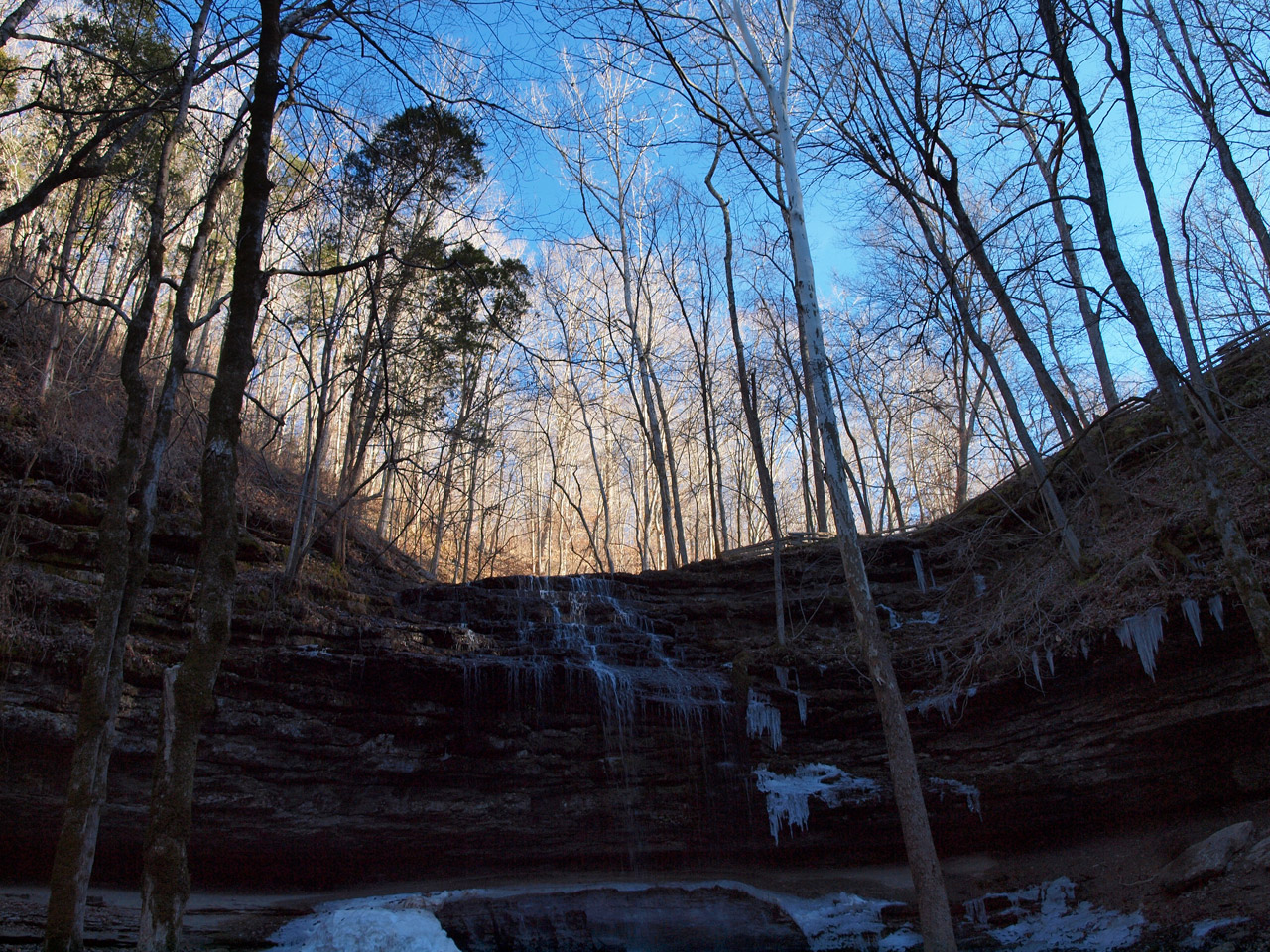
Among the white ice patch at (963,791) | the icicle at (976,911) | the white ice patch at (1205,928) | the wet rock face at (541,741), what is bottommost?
the icicle at (976,911)

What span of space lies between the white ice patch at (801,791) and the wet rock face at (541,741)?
0.30ft

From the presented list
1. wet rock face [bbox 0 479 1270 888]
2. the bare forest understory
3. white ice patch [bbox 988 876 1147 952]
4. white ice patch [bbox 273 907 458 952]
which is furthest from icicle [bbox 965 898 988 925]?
white ice patch [bbox 273 907 458 952]

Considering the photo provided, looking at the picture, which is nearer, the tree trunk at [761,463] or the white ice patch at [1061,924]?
the white ice patch at [1061,924]

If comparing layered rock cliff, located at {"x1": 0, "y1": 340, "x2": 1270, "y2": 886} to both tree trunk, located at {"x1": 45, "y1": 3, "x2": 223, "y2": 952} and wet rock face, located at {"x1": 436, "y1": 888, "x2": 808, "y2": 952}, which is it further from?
tree trunk, located at {"x1": 45, "y1": 3, "x2": 223, "y2": 952}

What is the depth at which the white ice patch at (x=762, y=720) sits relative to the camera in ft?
34.2

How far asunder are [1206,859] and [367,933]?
8278 millimetres

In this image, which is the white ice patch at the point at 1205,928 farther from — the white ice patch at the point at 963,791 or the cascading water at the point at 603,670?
the cascading water at the point at 603,670

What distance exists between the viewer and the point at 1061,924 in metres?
8.39

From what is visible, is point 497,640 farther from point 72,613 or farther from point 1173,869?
point 1173,869

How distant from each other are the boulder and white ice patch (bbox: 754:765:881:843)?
325cm

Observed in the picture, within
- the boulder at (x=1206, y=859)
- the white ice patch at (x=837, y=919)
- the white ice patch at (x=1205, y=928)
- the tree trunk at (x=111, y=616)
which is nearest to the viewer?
the tree trunk at (x=111, y=616)

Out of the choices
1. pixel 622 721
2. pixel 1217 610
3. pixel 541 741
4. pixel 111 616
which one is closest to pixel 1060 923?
pixel 1217 610

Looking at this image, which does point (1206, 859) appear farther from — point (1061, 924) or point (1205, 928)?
point (1061, 924)

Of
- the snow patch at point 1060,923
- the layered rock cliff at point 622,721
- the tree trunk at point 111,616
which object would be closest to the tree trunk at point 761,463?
the layered rock cliff at point 622,721
